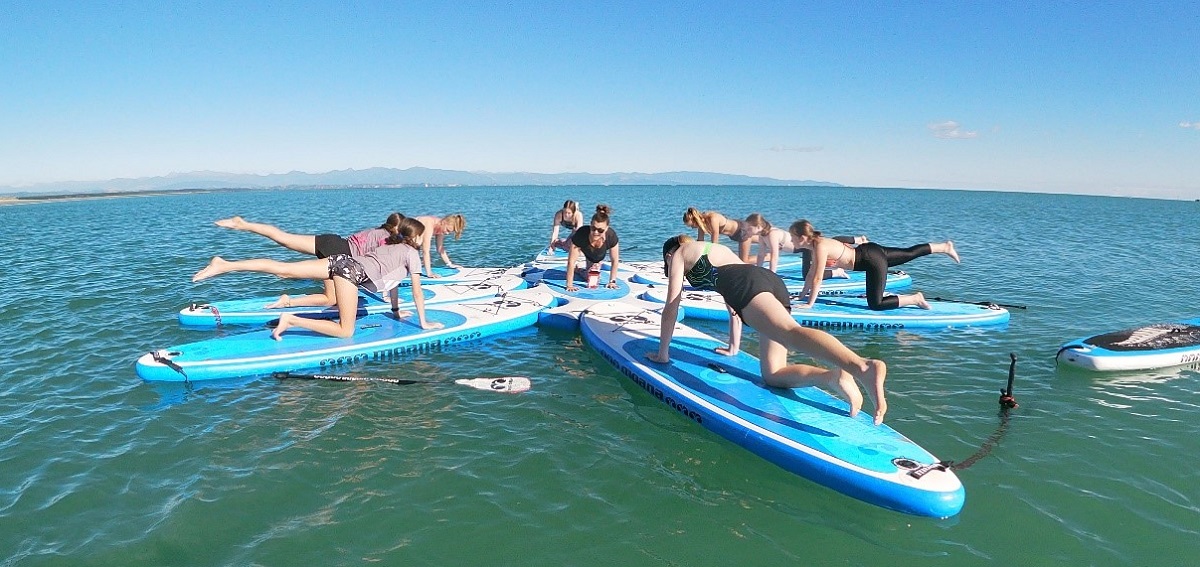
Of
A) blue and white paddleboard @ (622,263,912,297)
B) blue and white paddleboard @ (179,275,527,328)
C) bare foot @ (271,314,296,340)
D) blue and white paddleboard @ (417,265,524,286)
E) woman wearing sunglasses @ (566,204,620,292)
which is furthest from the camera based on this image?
blue and white paddleboard @ (417,265,524,286)

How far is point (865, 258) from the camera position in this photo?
13.0 m

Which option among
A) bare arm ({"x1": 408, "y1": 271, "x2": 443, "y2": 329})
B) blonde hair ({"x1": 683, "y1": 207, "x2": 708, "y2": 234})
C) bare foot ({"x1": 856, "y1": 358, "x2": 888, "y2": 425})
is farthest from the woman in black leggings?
bare arm ({"x1": 408, "y1": 271, "x2": 443, "y2": 329})

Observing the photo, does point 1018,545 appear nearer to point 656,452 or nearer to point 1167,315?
point 656,452

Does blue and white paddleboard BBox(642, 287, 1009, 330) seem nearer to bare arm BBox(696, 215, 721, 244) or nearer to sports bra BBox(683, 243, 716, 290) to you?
bare arm BBox(696, 215, 721, 244)

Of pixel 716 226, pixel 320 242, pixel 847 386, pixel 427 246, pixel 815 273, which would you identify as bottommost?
pixel 847 386

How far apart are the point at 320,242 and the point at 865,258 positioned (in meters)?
11.3

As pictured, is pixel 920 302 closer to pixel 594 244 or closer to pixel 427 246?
pixel 594 244

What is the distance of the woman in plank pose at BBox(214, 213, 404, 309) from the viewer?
33.5 ft

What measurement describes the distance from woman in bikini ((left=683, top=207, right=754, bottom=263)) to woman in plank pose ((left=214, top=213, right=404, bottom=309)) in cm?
598

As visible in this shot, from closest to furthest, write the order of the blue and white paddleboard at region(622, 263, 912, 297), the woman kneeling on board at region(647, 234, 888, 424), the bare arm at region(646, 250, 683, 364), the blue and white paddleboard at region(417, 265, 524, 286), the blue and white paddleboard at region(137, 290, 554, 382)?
the woman kneeling on board at region(647, 234, 888, 424), the bare arm at region(646, 250, 683, 364), the blue and white paddleboard at region(137, 290, 554, 382), the blue and white paddleboard at region(622, 263, 912, 297), the blue and white paddleboard at region(417, 265, 524, 286)

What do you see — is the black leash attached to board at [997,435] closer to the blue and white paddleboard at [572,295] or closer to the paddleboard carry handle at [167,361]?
the blue and white paddleboard at [572,295]

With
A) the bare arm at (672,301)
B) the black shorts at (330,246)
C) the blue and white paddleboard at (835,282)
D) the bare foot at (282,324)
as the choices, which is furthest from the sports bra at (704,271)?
the blue and white paddleboard at (835,282)

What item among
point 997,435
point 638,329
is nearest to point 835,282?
point 638,329

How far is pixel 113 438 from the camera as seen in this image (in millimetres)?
8219
